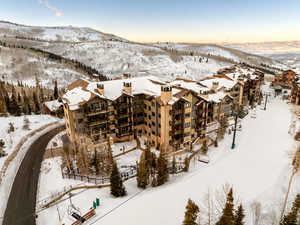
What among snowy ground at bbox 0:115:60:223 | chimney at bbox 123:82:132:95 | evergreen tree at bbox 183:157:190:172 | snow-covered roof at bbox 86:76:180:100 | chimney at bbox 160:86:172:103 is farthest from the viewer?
chimney at bbox 123:82:132:95

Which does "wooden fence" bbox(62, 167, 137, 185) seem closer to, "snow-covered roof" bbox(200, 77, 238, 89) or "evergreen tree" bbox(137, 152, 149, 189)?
"evergreen tree" bbox(137, 152, 149, 189)

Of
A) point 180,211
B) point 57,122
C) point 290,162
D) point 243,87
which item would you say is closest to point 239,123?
point 243,87

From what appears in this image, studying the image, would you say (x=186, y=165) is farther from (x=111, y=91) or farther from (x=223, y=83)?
(x=223, y=83)

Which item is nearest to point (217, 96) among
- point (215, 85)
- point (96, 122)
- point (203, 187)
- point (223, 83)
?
point (215, 85)

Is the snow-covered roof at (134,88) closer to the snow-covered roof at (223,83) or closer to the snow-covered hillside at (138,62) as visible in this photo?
the snow-covered roof at (223,83)

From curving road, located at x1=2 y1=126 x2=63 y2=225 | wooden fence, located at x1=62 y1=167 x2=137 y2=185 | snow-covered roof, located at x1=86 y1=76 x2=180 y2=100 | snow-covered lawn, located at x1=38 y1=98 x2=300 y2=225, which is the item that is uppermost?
snow-covered roof, located at x1=86 y1=76 x2=180 y2=100

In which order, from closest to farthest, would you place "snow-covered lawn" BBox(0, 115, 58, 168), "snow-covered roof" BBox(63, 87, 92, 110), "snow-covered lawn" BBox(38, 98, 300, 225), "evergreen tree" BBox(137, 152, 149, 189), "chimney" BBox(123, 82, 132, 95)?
1. "snow-covered lawn" BBox(38, 98, 300, 225)
2. "evergreen tree" BBox(137, 152, 149, 189)
3. "snow-covered roof" BBox(63, 87, 92, 110)
4. "chimney" BBox(123, 82, 132, 95)
5. "snow-covered lawn" BBox(0, 115, 58, 168)

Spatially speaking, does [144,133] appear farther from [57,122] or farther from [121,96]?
[57,122]

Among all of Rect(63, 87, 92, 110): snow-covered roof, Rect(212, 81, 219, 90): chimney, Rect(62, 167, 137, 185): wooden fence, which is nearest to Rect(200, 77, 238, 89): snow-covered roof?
Rect(212, 81, 219, 90): chimney

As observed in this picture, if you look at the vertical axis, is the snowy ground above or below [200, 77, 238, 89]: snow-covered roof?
below
